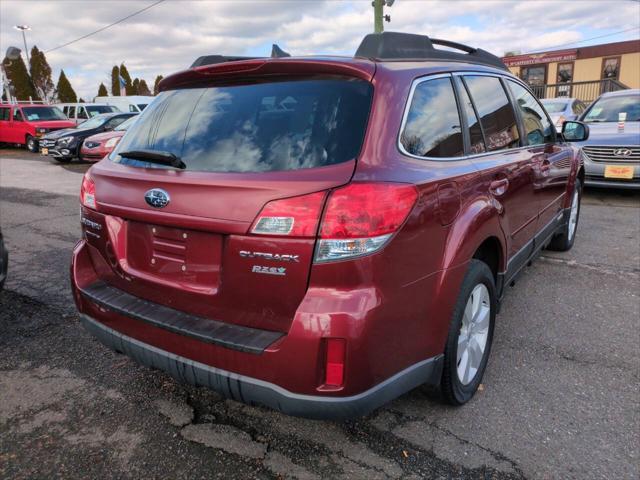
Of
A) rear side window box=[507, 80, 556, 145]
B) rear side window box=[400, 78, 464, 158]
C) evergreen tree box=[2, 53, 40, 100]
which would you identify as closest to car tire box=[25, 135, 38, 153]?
rear side window box=[507, 80, 556, 145]

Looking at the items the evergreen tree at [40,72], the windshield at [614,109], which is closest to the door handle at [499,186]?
the windshield at [614,109]

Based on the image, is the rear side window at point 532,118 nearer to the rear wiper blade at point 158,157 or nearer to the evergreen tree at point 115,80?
the rear wiper blade at point 158,157

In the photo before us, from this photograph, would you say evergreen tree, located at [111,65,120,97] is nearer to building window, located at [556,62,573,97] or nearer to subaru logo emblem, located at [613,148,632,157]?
building window, located at [556,62,573,97]

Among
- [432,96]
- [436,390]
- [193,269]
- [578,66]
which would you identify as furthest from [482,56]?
[578,66]

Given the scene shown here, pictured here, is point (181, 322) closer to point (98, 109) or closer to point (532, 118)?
point (532, 118)

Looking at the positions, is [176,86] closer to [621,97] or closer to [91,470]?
[91,470]

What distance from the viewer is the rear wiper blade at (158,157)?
230 centimetres

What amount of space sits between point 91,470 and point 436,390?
64.0 inches

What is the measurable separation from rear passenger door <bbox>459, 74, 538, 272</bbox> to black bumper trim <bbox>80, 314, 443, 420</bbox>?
1.04m

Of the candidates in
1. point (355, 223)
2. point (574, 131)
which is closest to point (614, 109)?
point (574, 131)

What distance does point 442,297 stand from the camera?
2.27m

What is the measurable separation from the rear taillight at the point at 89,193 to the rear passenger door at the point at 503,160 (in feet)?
6.35

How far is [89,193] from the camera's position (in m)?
2.59

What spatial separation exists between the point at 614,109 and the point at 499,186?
813 centimetres
